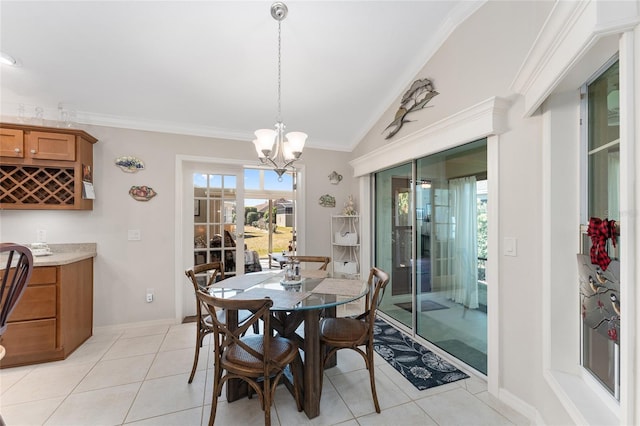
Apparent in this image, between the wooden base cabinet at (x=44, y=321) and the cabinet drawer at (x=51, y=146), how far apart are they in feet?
3.66

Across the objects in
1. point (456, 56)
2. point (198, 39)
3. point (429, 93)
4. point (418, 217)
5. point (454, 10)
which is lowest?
point (418, 217)

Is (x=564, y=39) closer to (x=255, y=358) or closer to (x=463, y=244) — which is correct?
(x=463, y=244)

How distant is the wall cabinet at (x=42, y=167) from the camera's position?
2.65 metres

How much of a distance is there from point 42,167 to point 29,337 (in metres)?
1.64

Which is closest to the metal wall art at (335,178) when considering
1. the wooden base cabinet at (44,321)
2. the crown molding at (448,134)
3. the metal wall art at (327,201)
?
the metal wall art at (327,201)

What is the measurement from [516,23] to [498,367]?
2.42 meters

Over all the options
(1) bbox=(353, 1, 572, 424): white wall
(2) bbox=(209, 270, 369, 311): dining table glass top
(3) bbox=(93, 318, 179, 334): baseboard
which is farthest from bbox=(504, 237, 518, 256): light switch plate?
(3) bbox=(93, 318, 179, 334): baseboard

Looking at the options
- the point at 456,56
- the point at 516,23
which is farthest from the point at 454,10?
the point at 516,23

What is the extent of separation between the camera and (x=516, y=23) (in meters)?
1.87

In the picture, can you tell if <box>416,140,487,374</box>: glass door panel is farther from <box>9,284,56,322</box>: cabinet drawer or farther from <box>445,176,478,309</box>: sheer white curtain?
<box>9,284,56,322</box>: cabinet drawer

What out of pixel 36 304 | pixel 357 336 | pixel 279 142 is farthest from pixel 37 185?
pixel 357 336

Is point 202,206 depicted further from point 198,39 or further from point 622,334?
point 622,334

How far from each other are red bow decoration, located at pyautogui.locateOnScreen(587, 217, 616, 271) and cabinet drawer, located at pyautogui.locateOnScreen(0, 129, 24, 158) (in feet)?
14.7

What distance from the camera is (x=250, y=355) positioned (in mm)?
1646
